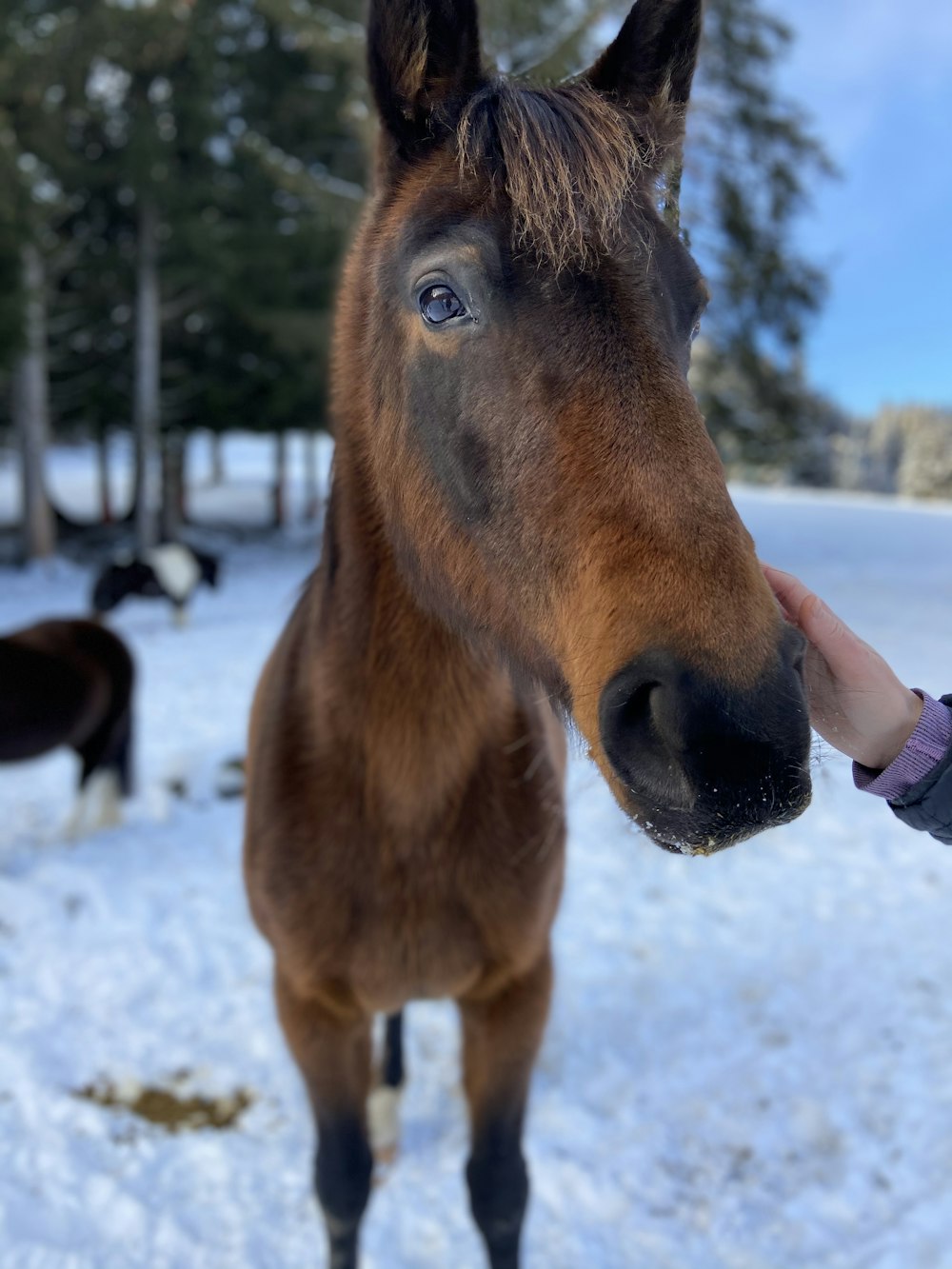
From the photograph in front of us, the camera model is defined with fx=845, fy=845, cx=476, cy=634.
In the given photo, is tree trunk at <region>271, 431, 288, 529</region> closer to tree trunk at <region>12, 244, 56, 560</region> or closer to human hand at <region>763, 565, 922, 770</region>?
tree trunk at <region>12, 244, 56, 560</region>

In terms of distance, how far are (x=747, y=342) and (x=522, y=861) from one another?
15212 millimetres

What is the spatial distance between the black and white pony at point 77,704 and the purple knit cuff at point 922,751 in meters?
4.83

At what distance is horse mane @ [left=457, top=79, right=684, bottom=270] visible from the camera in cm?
143

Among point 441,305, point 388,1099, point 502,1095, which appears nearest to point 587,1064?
point 388,1099

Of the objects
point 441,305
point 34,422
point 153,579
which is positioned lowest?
point 153,579

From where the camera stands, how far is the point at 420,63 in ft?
5.60

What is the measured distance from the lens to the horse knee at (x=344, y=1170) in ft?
8.32

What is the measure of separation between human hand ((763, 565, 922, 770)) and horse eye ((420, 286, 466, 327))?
762mm

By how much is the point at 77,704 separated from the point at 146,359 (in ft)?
39.5

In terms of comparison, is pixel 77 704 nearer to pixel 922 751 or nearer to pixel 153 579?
pixel 922 751

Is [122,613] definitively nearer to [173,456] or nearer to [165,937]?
[173,456]

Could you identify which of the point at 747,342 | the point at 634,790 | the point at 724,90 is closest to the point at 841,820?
the point at 634,790

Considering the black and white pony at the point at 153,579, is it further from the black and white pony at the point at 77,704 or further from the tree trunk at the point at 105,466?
the tree trunk at the point at 105,466

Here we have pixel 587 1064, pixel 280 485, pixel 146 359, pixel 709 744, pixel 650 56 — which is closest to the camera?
pixel 709 744
